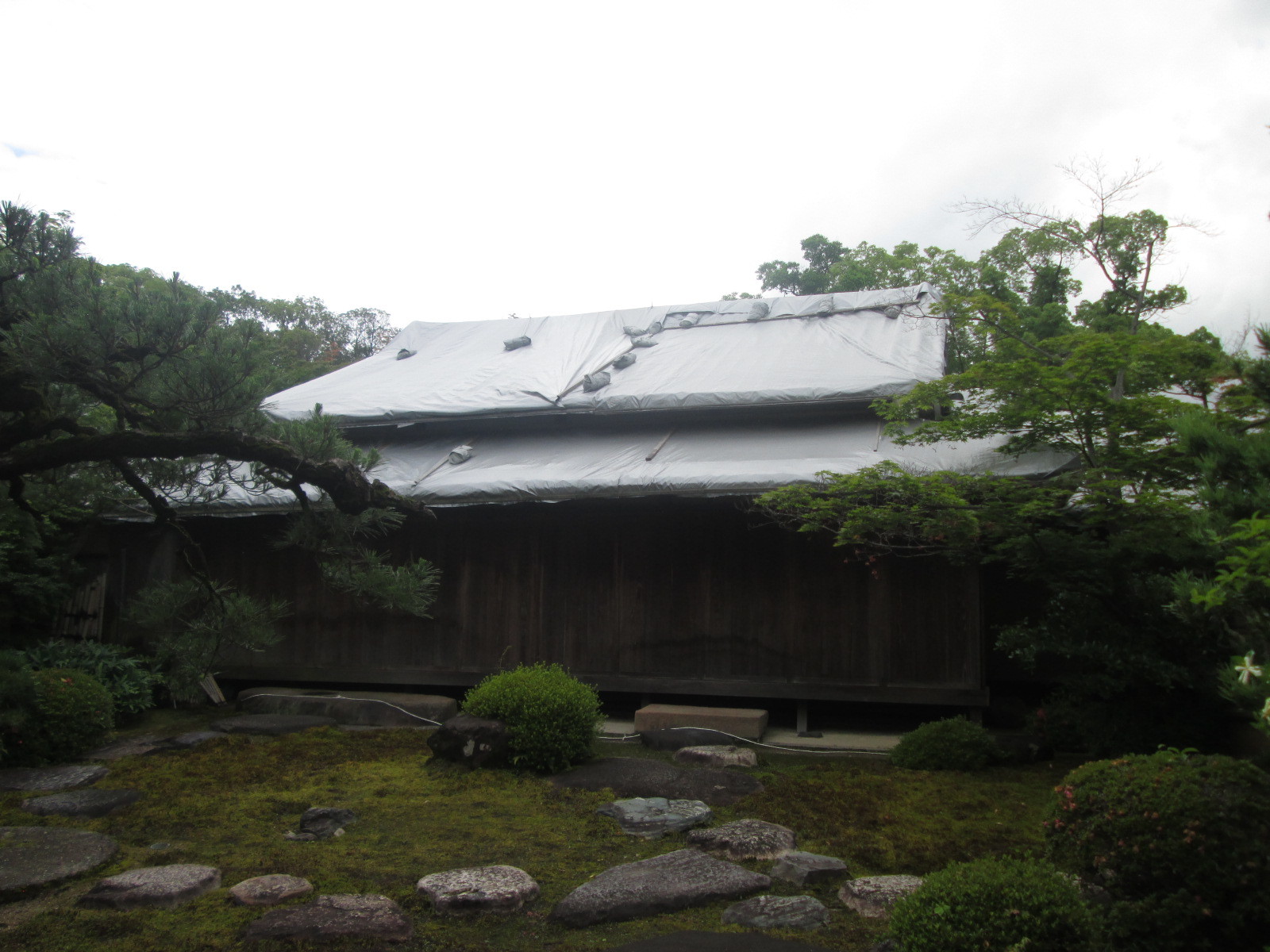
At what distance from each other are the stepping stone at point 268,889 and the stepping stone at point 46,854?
996mm

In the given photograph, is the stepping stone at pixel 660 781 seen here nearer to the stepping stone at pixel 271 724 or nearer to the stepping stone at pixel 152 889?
the stepping stone at pixel 152 889

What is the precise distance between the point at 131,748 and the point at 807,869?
21.0 ft

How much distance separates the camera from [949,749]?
662 centimetres

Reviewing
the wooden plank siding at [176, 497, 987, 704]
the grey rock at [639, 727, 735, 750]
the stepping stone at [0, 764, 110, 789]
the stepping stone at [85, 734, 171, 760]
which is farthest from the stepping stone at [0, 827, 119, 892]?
the wooden plank siding at [176, 497, 987, 704]

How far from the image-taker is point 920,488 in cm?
605

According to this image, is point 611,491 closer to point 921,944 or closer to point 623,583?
point 623,583

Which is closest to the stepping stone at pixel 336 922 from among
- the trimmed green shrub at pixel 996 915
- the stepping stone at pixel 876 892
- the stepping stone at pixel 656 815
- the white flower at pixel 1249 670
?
the stepping stone at pixel 656 815

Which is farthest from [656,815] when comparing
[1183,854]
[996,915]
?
[1183,854]

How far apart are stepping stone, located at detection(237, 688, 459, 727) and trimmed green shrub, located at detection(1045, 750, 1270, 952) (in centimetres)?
659

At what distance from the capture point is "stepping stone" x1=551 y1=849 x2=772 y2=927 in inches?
154

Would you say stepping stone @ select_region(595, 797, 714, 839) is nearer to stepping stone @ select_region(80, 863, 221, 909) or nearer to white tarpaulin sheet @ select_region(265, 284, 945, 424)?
stepping stone @ select_region(80, 863, 221, 909)

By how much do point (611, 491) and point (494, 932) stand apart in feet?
15.1

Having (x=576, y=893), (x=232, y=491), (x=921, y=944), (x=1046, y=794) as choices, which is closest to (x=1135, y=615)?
(x=1046, y=794)

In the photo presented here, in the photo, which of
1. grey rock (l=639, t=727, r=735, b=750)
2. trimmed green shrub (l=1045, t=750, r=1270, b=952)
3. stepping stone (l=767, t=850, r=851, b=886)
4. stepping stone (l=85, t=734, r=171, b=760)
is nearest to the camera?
trimmed green shrub (l=1045, t=750, r=1270, b=952)
